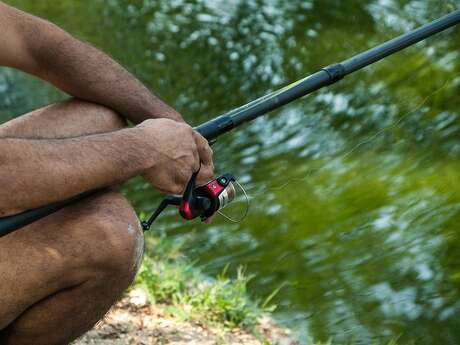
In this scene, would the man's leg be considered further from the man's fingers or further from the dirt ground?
the dirt ground

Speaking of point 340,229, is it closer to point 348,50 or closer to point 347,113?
point 347,113

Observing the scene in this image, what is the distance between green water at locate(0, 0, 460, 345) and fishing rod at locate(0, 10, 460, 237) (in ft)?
2.40

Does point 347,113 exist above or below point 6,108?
above

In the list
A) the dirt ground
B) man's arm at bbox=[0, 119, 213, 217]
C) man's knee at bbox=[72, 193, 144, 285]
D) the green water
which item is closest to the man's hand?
man's arm at bbox=[0, 119, 213, 217]

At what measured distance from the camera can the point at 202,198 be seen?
2195 mm

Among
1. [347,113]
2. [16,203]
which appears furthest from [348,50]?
[16,203]

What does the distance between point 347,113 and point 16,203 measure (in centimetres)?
243

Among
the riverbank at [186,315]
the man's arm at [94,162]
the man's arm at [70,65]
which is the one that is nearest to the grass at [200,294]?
the riverbank at [186,315]

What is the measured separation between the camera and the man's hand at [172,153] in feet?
6.95

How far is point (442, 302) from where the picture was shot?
108 inches

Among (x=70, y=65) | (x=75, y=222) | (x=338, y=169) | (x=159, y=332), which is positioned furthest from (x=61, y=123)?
(x=338, y=169)

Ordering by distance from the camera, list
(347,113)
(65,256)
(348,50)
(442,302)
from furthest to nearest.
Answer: (348,50) < (347,113) < (442,302) < (65,256)

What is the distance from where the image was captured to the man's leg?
80.3 inches

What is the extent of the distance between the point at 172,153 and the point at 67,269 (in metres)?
0.35
